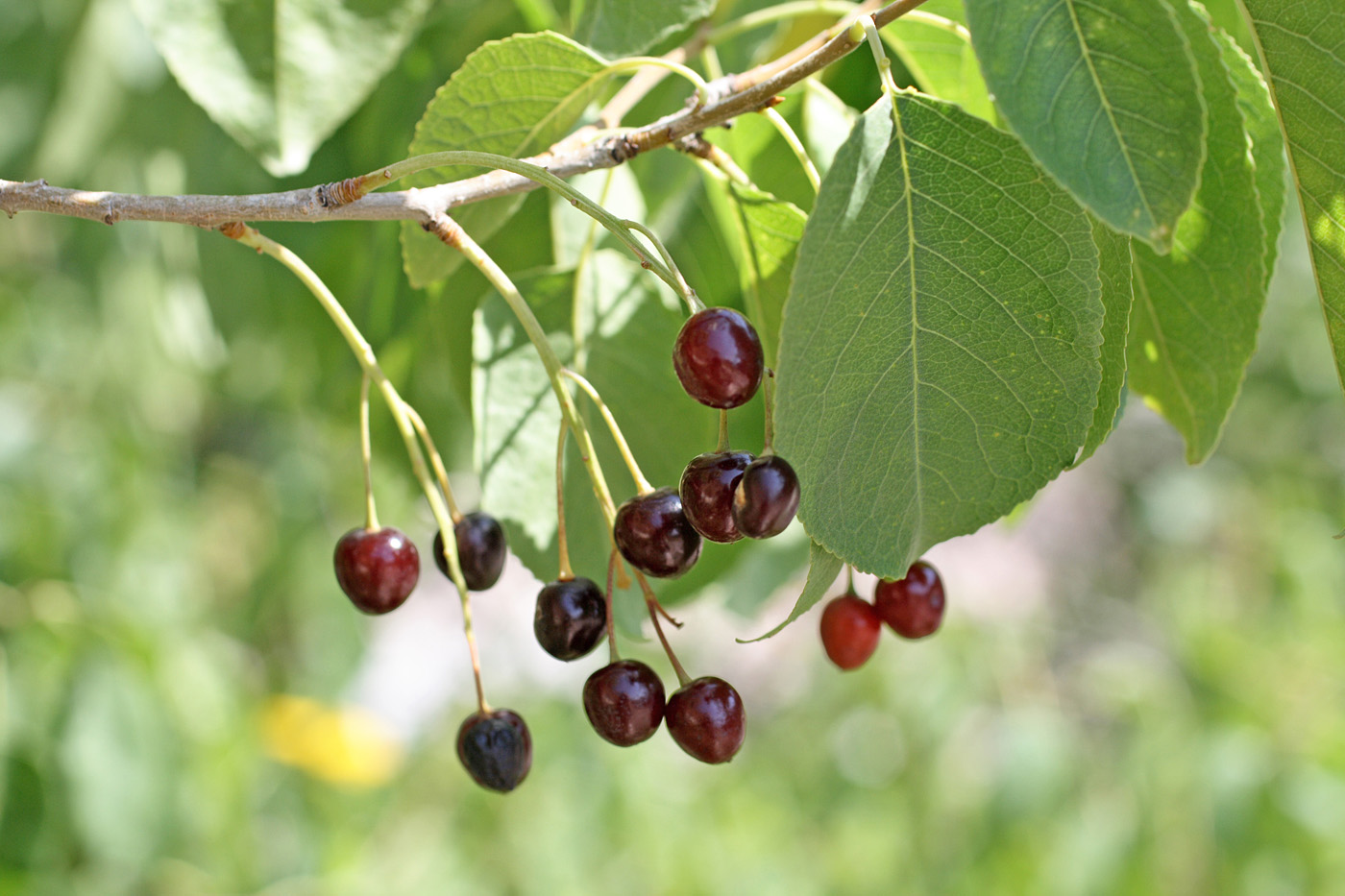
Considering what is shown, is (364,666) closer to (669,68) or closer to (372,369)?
(372,369)

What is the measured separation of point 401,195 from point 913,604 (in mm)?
471

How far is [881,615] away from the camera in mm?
797

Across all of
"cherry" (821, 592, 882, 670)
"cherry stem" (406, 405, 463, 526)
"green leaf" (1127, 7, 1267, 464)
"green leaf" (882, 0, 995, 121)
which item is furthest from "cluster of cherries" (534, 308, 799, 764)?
"green leaf" (882, 0, 995, 121)

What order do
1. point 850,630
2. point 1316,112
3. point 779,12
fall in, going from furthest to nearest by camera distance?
point 779,12
point 850,630
point 1316,112

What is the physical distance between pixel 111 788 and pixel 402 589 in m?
1.10

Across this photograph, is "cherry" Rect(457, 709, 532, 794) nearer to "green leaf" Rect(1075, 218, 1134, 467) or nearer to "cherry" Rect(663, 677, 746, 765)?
"cherry" Rect(663, 677, 746, 765)

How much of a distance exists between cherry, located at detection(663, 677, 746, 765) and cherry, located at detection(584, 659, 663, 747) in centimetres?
2

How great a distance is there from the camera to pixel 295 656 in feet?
15.3

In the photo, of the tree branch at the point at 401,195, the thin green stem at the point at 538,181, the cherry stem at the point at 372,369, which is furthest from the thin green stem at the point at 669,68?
the cherry stem at the point at 372,369

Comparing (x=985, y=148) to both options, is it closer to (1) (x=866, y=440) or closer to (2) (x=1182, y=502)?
(1) (x=866, y=440)

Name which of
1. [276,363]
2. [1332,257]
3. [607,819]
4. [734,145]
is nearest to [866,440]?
[1332,257]

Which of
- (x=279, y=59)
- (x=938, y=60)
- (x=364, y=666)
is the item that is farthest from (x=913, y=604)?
(x=364, y=666)

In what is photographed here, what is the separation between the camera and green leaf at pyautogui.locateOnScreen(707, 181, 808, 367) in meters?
0.71

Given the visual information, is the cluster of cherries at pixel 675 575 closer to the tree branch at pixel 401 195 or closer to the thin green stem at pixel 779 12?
the tree branch at pixel 401 195
